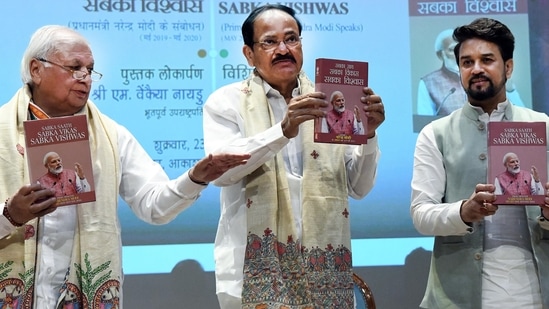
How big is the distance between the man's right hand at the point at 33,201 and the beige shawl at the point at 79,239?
0.21m

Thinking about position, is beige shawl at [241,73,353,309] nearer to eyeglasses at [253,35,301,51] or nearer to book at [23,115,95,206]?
eyeglasses at [253,35,301,51]

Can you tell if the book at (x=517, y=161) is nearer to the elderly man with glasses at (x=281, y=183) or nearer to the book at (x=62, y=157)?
the elderly man with glasses at (x=281, y=183)

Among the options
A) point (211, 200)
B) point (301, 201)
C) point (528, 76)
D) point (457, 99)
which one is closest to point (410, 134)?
point (457, 99)

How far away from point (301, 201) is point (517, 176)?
835 millimetres

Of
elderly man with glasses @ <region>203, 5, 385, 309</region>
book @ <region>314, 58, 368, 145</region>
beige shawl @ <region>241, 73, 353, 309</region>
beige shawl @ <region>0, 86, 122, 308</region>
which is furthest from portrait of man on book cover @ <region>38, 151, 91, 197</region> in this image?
book @ <region>314, 58, 368, 145</region>

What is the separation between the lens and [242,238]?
335 cm

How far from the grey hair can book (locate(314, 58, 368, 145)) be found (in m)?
0.97

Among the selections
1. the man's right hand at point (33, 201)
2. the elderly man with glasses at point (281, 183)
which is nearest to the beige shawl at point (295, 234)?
the elderly man with glasses at point (281, 183)

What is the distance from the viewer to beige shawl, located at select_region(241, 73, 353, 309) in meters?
3.23

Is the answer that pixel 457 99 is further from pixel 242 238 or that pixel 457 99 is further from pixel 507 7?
pixel 242 238

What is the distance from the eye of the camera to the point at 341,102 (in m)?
3.17

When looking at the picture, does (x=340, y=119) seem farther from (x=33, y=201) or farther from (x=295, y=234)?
(x=33, y=201)

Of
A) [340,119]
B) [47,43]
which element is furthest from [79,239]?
[340,119]

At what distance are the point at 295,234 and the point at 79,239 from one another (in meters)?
0.82
